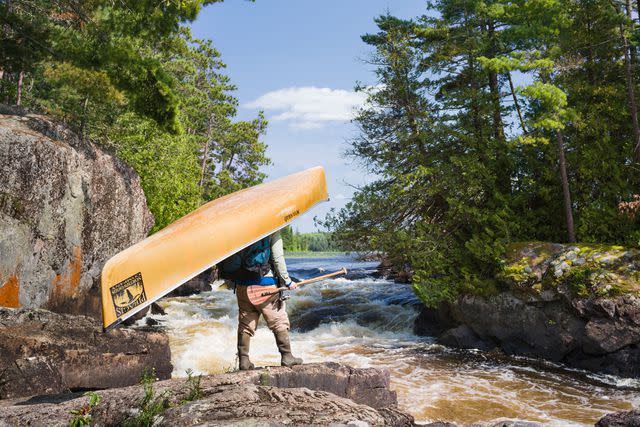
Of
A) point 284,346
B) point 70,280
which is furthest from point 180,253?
point 70,280

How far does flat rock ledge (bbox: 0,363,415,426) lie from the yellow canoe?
0.80m

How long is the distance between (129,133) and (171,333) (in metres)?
11.5

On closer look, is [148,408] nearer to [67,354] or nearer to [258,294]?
[258,294]

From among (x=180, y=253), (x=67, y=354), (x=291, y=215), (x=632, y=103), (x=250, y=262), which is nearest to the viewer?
(x=180, y=253)

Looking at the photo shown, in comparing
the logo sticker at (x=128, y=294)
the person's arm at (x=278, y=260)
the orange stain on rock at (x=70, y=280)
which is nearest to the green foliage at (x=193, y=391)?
the logo sticker at (x=128, y=294)

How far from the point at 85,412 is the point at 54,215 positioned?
7622 millimetres

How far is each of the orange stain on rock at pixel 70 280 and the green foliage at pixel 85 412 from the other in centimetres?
711

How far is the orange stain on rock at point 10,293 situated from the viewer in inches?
360

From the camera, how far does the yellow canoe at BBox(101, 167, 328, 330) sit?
4.66 m

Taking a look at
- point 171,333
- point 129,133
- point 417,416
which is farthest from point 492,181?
point 129,133

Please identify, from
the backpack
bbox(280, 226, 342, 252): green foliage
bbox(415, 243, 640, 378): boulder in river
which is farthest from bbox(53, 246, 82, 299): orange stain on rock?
bbox(280, 226, 342, 252): green foliage

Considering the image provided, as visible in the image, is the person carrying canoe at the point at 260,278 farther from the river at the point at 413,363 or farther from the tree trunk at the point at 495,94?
the tree trunk at the point at 495,94

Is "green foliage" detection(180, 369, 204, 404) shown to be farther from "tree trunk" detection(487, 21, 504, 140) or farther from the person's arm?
"tree trunk" detection(487, 21, 504, 140)

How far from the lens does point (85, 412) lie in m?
4.20
